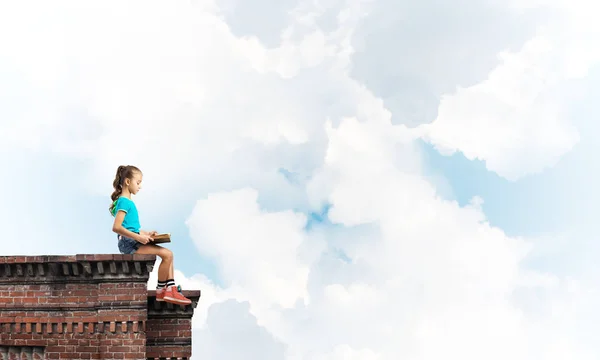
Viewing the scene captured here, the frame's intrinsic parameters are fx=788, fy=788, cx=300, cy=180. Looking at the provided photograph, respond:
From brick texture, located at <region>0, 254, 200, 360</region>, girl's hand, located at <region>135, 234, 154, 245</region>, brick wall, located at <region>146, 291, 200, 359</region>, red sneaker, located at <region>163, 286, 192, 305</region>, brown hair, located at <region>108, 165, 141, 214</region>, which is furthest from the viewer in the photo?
brick wall, located at <region>146, 291, 200, 359</region>

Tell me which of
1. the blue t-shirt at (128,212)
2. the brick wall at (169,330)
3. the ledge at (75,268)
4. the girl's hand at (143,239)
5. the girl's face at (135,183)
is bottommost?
the brick wall at (169,330)

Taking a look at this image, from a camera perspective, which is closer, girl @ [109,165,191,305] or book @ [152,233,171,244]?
girl @ [109,165,191,305]

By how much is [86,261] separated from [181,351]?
8.33ft

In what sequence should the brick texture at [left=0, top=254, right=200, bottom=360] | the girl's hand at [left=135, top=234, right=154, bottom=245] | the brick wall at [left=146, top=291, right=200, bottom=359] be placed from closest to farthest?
the brick texture at [left=0, top=254, right=200, bottom=360] → the girl's hand at [left=135, top=234, right=154, bottom=245] → the brick wall at [left=146, top=291, right=200, bottom=359]

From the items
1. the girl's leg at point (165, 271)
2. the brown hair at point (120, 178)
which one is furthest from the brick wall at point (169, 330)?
the brown hair at point (120, 178)

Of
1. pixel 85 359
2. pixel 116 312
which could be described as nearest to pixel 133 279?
pixel 116 312

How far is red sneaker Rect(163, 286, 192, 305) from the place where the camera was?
13961mm

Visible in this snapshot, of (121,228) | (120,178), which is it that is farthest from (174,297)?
(120,178)

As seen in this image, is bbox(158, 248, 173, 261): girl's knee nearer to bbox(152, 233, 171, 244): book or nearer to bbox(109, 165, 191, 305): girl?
bbox(109, 165, 191, 305): girl

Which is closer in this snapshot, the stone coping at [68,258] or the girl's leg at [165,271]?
the stone coping at [68,258]

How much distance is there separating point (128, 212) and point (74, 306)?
6.33 ft

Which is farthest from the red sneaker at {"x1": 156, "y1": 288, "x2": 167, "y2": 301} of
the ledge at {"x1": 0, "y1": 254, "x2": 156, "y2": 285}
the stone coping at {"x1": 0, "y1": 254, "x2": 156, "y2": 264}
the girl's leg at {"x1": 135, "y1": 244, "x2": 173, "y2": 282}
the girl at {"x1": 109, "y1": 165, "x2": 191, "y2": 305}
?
the stone coping at {"x1": 0, "y1": 254, "x2": 156, "y2": 264}

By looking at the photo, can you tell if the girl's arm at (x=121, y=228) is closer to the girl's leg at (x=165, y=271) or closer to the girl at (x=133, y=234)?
the girl at (x=133, y=234)

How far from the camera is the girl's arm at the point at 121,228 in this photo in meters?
13.8
